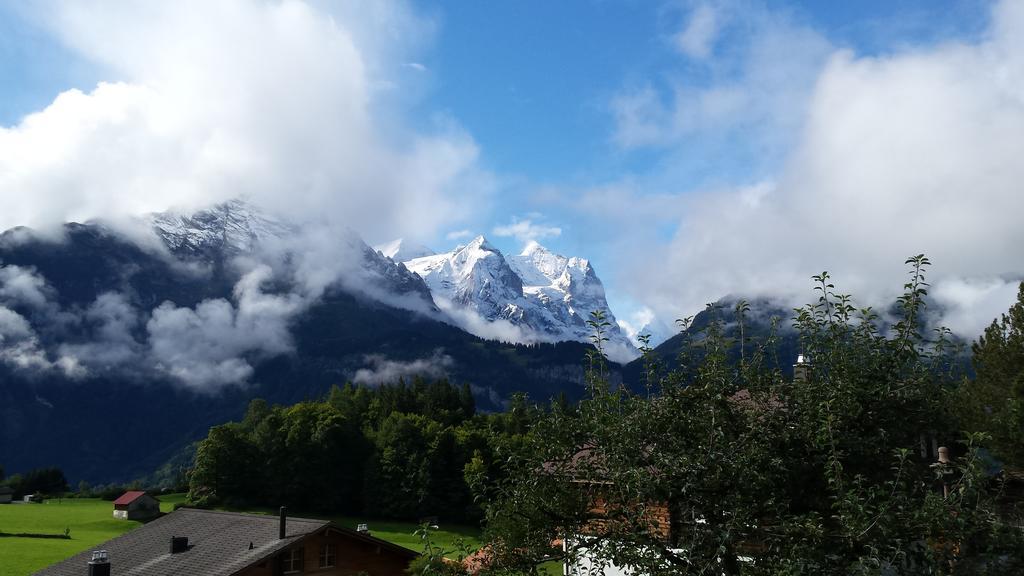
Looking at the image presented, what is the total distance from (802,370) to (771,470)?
83.0 inches

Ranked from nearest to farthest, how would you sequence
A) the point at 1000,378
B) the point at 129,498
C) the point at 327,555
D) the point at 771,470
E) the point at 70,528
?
the point at 771,470, the point at 1000,378, the point at 327,555, the point at 70,528, the point at 129,498

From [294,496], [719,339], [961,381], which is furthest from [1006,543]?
[294,496]

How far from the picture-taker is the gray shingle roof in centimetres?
3897

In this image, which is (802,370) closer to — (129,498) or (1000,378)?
(1000,378)

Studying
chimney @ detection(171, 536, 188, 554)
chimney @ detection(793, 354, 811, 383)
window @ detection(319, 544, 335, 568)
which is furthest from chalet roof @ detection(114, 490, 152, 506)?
chimney @ detection(793, 354, 811, 383)

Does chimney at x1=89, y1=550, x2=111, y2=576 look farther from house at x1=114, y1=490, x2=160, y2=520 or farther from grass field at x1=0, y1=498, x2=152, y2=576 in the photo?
house at x1=114, y1=490, x2=160, y2=520

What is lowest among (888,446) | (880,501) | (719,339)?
(880,501)

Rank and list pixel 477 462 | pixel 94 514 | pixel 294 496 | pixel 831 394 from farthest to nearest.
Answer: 1. pixel 294 496
2. pixel 94 514
3. pixel 477 462
4. pixel 831 394

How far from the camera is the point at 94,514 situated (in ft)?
326

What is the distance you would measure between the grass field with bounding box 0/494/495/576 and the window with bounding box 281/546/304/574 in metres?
11.7

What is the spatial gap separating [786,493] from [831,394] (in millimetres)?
1648

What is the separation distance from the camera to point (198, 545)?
139ft

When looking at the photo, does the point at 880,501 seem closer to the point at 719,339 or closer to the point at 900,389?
the point at 900,389

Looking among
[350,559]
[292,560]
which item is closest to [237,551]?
[292,560]
